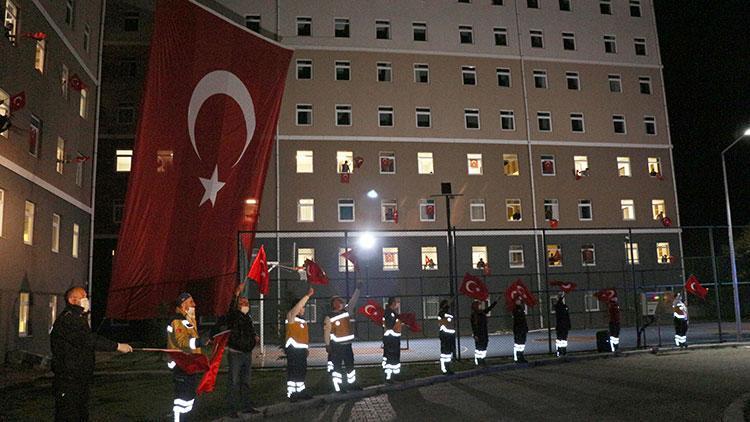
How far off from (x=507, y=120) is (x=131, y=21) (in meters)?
24.6

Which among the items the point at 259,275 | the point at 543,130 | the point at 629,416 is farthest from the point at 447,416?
the point at 543,130

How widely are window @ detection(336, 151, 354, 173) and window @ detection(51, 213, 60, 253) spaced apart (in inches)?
643

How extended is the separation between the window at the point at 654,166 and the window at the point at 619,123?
8.76 ft

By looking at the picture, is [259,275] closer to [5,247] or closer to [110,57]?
[5,247]

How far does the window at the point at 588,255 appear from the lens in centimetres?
3925

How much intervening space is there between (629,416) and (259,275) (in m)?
8.11

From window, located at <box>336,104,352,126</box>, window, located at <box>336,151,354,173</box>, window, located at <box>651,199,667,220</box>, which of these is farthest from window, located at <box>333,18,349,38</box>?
window, located at <box>651,199,667,220</box>

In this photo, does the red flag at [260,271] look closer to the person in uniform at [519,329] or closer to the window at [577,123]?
the person in uniform at [519,329]

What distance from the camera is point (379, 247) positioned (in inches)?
1460

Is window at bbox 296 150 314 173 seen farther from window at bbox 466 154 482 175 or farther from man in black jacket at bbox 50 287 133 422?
man in black jacket at bbox 50 287 133 422

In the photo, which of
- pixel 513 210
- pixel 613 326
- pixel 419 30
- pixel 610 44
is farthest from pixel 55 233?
pixel 610 44

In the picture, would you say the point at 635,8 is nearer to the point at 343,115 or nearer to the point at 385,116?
Answer: the point at 385,116

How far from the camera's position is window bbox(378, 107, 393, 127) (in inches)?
1528

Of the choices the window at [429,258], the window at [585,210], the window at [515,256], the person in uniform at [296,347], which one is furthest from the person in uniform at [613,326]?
the window at [585,210]
